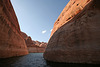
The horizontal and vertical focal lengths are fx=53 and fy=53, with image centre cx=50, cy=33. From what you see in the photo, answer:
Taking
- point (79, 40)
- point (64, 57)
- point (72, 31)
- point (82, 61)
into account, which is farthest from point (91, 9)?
point (64, 57)

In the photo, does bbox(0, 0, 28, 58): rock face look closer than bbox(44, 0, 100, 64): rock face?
No

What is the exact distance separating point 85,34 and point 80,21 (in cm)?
140

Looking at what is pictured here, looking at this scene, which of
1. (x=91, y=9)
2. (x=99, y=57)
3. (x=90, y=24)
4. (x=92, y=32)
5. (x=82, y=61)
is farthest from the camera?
(x=91, y=9)

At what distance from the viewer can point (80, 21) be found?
504cm

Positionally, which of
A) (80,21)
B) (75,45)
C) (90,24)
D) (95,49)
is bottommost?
(95,49)

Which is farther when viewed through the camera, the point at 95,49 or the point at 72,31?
the point at 72,31

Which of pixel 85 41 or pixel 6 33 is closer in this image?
pixel 85 41

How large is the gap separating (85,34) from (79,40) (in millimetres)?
692

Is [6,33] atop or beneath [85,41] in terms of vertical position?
atop

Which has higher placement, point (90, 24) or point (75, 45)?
point (90, 24)

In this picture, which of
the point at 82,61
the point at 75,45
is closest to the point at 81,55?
the point at 82,61

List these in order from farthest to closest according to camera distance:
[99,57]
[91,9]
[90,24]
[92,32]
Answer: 1. [91,9]
2. [90,24]
3. [92,32]
4. [99,57]

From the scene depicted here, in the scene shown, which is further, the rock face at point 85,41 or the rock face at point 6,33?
the rock face at point 6,33

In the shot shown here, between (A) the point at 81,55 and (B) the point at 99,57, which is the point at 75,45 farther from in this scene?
(B) the point at 99,57
